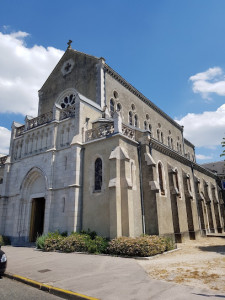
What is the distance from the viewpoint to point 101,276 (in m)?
6.78

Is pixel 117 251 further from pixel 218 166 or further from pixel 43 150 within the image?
pixel 218 166

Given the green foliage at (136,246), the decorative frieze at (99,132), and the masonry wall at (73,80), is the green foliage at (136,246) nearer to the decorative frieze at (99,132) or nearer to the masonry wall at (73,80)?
the decorative frieze at (99,132)

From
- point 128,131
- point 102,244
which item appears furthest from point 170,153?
point 102,244

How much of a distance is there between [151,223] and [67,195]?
575cm

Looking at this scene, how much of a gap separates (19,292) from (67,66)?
72.7 feet

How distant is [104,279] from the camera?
6.43 meters

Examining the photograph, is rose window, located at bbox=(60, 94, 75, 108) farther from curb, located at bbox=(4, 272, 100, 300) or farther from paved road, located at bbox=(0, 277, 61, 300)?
paved road, located at bbox=(0, 277, 61, 300)

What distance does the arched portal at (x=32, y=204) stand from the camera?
16.5 meters

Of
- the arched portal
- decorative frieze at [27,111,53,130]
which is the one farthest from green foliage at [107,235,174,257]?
decorative frieze at [27,111,53,130]

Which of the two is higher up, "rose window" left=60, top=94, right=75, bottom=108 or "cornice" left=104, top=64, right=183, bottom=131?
"cornice" left=104, top=64, right=183, bottom=131

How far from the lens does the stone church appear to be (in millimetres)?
13500

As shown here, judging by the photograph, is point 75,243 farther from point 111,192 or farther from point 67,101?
point 67,101

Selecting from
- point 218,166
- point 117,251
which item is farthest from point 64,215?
point 218,166

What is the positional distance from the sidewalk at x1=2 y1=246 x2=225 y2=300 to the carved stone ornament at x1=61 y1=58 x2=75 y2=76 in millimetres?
19172
